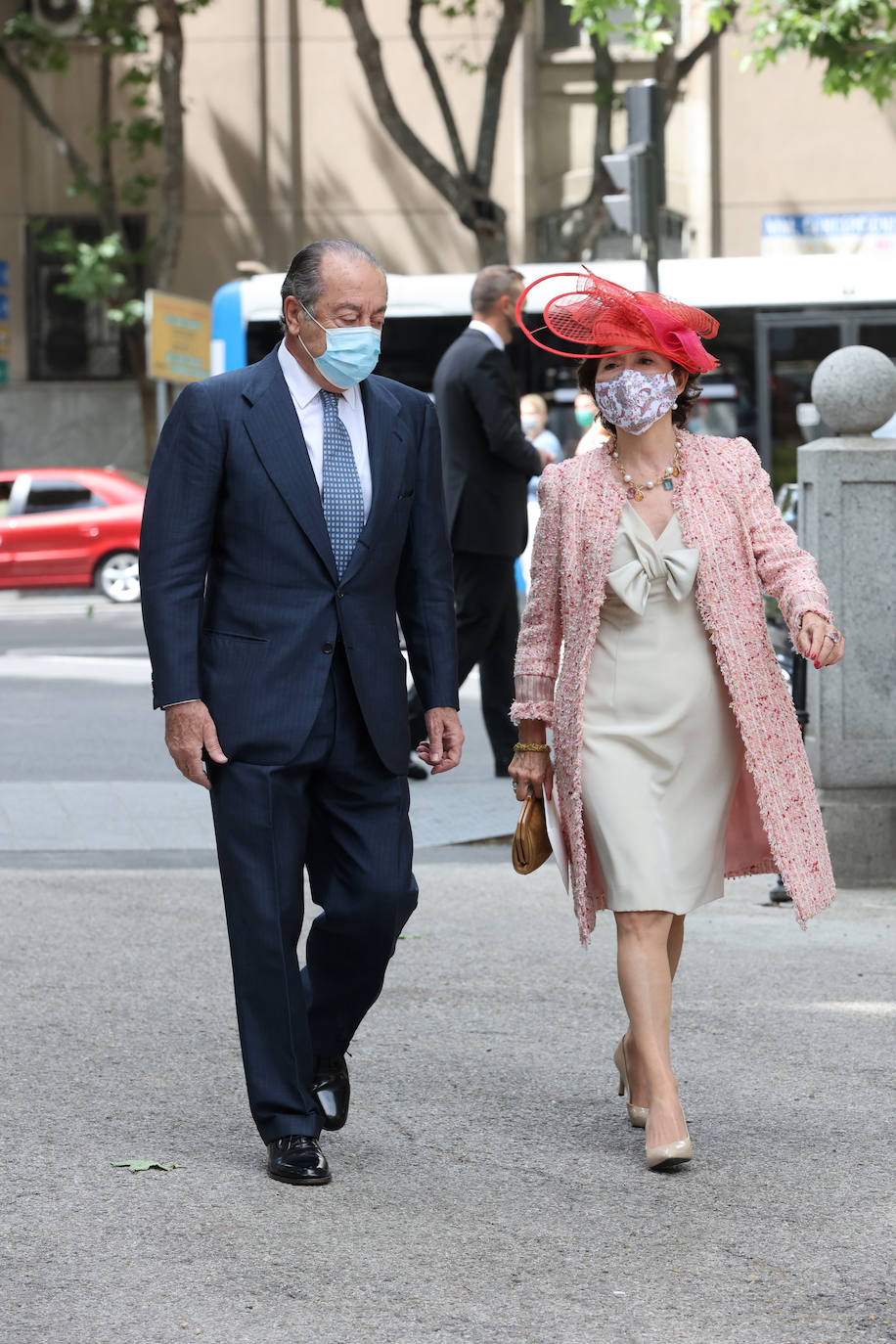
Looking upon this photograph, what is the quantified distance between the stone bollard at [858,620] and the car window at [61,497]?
15.0 m

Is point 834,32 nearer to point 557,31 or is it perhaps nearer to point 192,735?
point 557,31

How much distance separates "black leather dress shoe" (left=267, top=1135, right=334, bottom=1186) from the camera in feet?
13.7

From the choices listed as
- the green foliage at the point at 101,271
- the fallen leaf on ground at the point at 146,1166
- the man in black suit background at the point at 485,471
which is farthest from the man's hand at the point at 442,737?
the green foliage at the point at 101,271

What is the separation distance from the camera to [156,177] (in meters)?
27.2

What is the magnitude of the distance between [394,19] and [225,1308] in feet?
83.5

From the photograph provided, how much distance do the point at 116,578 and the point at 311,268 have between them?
1770cm

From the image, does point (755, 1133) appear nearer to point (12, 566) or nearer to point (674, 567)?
point (674, 567)

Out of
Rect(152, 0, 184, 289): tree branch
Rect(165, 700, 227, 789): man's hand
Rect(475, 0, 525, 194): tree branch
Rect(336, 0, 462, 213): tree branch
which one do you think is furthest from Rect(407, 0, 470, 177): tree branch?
Rect(165, 700, 227, 789): man's hand

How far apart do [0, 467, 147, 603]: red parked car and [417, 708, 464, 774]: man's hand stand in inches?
685

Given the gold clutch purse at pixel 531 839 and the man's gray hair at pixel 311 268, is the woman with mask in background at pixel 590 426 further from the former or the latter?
the gold clutch purse at pixel 531 839

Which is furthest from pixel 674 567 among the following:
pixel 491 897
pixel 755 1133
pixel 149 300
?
pixel 149 300

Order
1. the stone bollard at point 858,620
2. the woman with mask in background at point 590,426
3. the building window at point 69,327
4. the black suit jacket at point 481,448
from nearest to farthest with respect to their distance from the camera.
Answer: the woman with mask in background at point 590,426 → the stone bollard at point 858,620 → the black suit jacket at point 481,448 → the building window at point 69,327

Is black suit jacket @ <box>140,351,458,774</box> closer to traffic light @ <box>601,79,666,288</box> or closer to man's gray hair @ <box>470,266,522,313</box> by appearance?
man's gray hair @ <box>470,266,522,313</box>

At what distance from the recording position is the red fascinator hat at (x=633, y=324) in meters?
4.42
